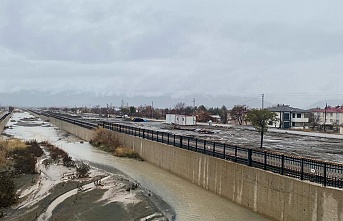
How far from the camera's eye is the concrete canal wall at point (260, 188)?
12.2 m

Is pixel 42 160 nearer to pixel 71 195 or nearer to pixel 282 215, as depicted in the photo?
pixel 71 195

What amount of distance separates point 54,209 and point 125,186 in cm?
548

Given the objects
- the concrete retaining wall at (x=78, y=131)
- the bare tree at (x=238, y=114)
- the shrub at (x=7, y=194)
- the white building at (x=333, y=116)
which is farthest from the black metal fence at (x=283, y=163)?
the white building at (x=333, y=116)

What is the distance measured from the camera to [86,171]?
2527 cm

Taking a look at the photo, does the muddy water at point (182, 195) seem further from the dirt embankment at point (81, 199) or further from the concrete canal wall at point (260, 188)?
the dirt embankment at point (81, 199)

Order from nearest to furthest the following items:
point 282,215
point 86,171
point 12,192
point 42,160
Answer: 1. point 282,215
2. point 12,192
3. point 86,171
4. point 42,160

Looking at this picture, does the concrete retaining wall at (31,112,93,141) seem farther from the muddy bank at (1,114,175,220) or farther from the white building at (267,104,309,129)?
the white building at (267,104,309,129)

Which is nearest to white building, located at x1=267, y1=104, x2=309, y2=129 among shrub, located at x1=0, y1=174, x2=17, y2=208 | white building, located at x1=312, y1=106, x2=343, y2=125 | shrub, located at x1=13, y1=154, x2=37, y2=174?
white building, located at x1=312, y1=106, x2=343, y2=125

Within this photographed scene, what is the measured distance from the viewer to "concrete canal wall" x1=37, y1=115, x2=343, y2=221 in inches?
480

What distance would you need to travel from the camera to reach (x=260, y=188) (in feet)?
51.1

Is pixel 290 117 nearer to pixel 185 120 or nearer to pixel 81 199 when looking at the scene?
pixel 185 120

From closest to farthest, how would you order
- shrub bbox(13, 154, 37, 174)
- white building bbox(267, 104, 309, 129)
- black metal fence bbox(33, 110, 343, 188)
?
black metal fence bbox(33, 110, 343, 188) < shrub bbox(13, 154, 37, 174) < white building bbox(267, 104, 309, 129)

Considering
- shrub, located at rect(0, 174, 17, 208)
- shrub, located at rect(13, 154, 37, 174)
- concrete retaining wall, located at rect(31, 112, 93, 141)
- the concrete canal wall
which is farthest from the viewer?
concrete retaining wall, located at rect(31, 112, 93, 141)

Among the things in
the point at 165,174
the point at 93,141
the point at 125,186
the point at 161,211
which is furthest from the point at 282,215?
the point at 93,141
